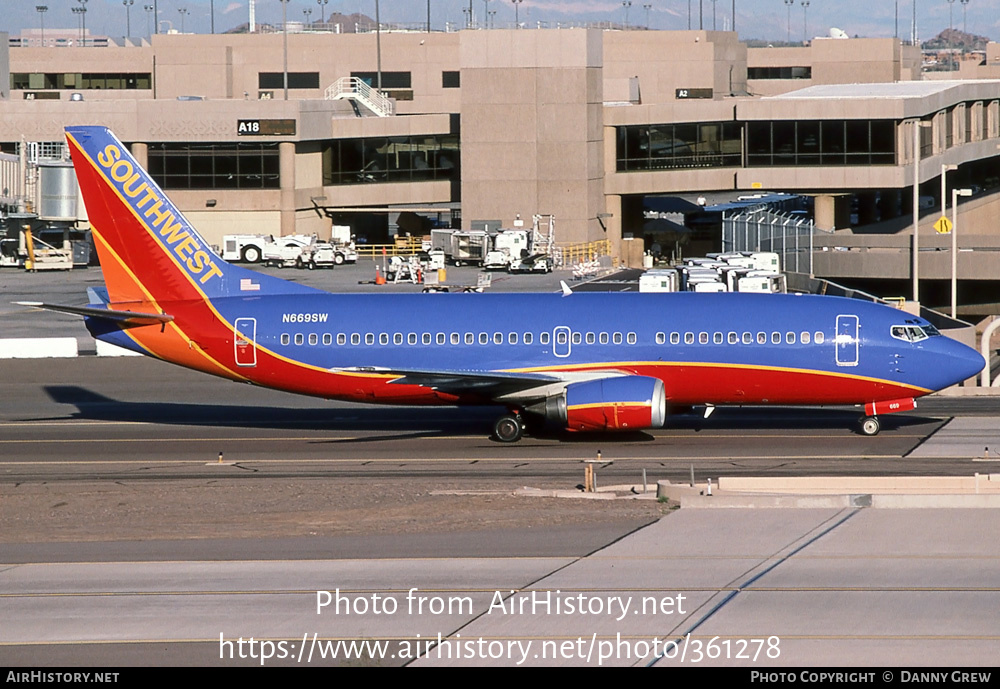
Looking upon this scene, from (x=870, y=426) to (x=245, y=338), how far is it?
18.6m

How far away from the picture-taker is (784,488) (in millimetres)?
30891

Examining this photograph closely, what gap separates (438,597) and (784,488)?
10.9 metres

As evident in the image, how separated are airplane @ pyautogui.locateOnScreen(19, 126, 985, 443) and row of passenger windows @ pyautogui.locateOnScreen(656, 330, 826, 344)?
0.04m

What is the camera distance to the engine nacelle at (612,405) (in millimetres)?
38344

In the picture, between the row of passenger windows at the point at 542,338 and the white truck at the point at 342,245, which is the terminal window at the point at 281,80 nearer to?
the white truck at the point at 342,245

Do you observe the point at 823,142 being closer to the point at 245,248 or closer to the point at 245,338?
the point at 245,248

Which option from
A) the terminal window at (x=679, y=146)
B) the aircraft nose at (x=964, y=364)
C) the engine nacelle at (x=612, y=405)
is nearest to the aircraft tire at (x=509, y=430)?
the engine nacelle at (x=612, y=405)

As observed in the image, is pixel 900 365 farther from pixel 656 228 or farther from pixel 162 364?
pixel 656 228

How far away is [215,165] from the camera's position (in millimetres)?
100625

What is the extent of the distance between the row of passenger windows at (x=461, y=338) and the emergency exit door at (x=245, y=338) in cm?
93

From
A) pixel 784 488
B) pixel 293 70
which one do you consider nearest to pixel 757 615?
pixel 784 488

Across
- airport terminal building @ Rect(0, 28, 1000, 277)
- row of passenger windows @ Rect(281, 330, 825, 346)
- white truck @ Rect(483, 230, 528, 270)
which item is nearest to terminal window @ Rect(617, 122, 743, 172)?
airport terminal building @ Rect(0, 28, 1000, 277)

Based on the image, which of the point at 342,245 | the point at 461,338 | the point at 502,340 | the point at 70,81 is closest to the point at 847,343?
the point at 502,340

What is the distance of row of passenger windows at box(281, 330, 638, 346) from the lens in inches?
1572
